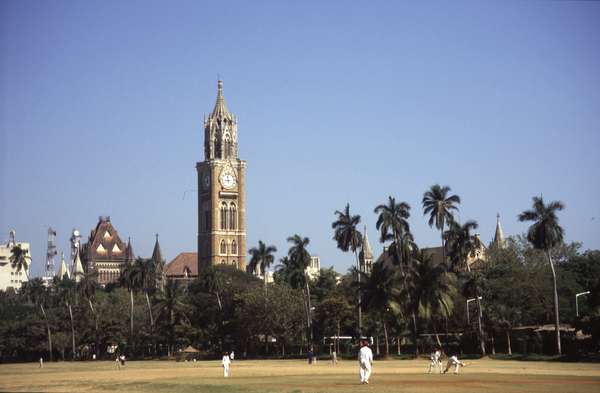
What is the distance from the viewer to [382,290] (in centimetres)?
10494

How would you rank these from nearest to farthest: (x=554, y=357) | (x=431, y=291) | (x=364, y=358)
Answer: (x=364, y=358) → (x=554, y=357) → (x=431, y=291)

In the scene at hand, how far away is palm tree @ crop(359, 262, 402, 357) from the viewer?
341 feet

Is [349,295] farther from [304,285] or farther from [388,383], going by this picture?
[388,383]

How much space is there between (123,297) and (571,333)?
97.9m

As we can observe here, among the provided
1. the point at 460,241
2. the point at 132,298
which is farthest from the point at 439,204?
the point at 132,298

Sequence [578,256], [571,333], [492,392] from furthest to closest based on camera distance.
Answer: [578,256]
[571,333]
[492,392]

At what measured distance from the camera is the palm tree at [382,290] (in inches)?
4097

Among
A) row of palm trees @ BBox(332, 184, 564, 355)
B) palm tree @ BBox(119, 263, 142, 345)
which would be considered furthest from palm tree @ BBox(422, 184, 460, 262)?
palm tree @ BBox(119, 263, 142, 345)

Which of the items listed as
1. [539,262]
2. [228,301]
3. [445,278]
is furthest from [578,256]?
[228,301]

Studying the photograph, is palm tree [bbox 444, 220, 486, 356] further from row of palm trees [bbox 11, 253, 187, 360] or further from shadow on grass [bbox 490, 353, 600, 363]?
row of palm trees [bbox 11, 253, 187, 360]

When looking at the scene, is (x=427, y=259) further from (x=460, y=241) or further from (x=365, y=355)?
(x=365, y=355)

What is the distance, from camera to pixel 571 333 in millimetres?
92375

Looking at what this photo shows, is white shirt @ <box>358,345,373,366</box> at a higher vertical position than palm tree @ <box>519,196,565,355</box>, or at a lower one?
lower

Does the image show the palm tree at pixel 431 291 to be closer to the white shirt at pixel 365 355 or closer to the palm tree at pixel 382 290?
the palm tree at pixel 382 290
